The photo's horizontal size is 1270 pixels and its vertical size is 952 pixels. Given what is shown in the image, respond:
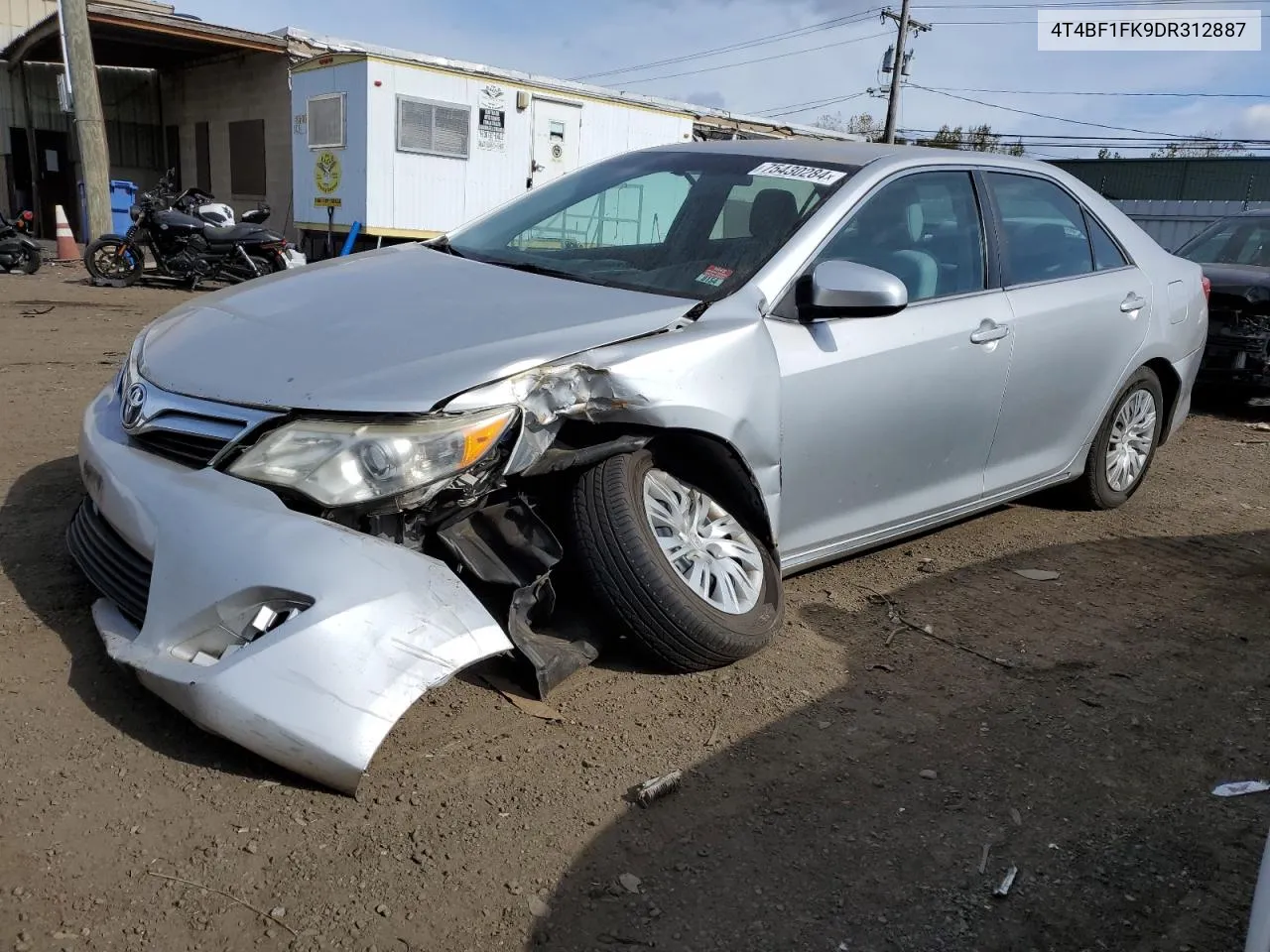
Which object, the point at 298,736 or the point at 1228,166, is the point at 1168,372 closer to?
the point at 298,736

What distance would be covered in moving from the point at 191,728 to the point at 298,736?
479 millimetres

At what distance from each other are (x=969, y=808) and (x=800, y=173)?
2192mm

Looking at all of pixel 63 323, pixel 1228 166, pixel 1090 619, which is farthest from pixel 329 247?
pixel 1228 166

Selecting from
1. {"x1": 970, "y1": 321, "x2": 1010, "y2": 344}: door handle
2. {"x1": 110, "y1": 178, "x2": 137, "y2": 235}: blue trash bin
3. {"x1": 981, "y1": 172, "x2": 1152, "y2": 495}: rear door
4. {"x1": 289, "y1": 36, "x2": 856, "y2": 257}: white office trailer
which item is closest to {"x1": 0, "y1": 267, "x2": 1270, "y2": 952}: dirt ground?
{"x1": 981, "y1": 172, "x2": 1152, "y2": 495}: rear door

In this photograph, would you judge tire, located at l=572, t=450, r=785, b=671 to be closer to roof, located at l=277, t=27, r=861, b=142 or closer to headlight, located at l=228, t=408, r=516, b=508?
headlight, located at l=228, t=408, r=516, b=508

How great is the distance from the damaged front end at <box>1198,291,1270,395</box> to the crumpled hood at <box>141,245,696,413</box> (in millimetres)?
6111

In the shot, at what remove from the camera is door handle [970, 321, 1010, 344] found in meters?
3.70

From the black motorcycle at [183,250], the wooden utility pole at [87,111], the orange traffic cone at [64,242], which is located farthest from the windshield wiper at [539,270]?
the orange traffic cone at [64,242]

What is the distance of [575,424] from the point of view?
9.55 ft

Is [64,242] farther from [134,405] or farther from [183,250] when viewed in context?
[134,405]

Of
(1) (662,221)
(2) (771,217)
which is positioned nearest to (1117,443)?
(2) (771,217)

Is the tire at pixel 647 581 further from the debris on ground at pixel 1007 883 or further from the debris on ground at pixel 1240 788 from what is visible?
the debris on ground at pixel 1240 788

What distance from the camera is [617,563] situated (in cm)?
277

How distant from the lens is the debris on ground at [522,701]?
281 cm
